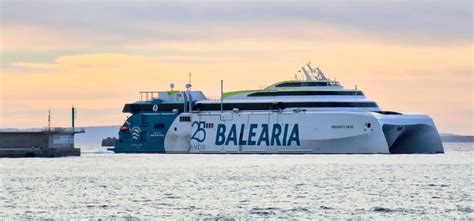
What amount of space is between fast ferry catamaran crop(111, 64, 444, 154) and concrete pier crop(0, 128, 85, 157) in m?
8.18

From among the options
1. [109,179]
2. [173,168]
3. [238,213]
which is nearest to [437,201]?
[238,213]

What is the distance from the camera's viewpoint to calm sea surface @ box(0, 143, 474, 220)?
4006 centimetres

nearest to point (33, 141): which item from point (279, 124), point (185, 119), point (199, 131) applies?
point (185, 119)

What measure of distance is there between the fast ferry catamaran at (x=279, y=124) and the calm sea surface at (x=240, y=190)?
12.3 metres

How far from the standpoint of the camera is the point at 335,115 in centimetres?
8938

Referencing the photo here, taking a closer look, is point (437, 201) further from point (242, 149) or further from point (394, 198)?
point (242, 149)

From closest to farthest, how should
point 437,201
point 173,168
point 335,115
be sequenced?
point 437,201 < point 173,168 < point 335,115

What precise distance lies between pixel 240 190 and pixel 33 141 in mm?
45442

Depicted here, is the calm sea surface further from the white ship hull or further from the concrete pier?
the concrete pier

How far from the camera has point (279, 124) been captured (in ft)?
303

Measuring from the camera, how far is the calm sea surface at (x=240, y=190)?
40062mm

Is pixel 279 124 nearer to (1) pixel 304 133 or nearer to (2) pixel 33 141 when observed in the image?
(1) pixel 304 133

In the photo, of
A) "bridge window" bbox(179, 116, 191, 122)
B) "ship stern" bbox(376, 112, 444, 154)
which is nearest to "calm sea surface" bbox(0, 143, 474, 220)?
"ship stern" bbox(376, 112, 444, 154)

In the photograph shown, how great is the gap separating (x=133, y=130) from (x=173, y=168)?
29.7 m
